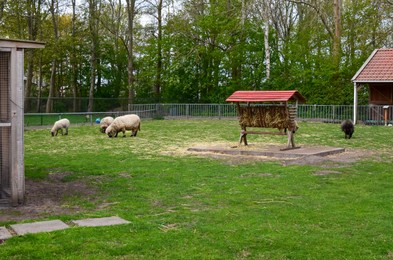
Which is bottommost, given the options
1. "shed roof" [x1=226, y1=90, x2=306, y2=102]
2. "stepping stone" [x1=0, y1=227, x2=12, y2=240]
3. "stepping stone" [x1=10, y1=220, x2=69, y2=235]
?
"stepping stone" [x1=0, y1=227, x2=12, y2=240]

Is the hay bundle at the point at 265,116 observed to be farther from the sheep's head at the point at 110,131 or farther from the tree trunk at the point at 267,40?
the tree trunk at the point at 267,40

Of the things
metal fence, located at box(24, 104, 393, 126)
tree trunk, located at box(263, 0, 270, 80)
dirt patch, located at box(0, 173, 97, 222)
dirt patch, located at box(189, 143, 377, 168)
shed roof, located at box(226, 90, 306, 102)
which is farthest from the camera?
Answer: tree trunk, located at box(263, 0, 270, 80)

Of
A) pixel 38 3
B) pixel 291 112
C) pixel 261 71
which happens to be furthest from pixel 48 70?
pixel 291 112

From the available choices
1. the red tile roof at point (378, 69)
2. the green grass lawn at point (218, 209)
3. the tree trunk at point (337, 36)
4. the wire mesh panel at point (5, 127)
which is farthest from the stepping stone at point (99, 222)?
the tree trunk at point (337, 36)

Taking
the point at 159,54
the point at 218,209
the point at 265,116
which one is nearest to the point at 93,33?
the point at 159,54

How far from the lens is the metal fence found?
1235 inches

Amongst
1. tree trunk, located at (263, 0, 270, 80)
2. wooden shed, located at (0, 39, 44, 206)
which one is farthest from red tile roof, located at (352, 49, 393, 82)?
wooden shed, located at (0, 39, 44, 206)

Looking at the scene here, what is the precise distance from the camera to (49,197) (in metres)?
9.30

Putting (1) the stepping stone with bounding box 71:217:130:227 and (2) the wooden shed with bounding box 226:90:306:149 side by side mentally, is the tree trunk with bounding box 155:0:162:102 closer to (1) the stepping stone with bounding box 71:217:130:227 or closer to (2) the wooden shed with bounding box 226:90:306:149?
Result: (2) the wooden shed with bounding box 226:90:306:149

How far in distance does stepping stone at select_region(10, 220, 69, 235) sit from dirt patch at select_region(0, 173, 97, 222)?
21.4 inches

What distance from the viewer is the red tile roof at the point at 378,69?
32191mm

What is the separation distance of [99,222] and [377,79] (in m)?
28.2

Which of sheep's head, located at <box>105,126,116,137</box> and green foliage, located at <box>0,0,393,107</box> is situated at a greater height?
green foliage, located at <box>0,0,393,107</box>

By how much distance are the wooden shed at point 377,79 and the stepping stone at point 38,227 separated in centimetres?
2761
